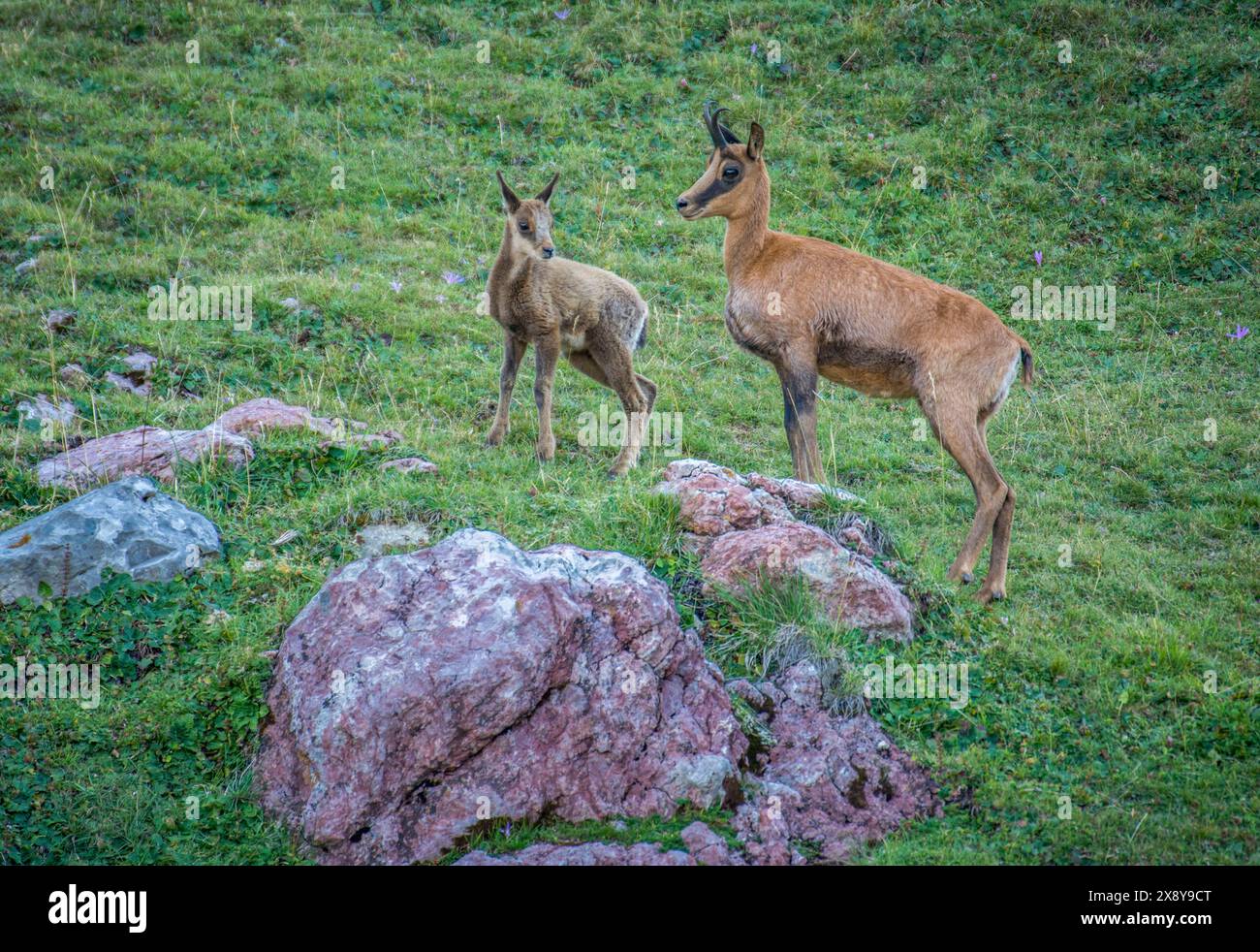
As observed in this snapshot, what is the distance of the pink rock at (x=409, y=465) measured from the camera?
9.28 metres

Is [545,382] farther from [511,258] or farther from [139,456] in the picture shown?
[139,456]

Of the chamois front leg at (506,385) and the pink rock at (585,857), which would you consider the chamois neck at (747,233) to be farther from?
the pink rock at (585,857)

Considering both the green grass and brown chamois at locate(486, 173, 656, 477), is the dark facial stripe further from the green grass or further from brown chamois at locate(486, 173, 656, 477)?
the green grass

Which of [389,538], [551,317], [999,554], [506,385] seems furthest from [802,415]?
[389,538]

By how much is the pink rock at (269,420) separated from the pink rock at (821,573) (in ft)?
13.0

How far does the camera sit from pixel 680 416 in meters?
11.6

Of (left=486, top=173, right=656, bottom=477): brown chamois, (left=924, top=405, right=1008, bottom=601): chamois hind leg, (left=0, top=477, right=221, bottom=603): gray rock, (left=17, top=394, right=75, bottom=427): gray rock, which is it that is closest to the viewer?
(left=0, top=477, right=221, bottom=603): gray rock

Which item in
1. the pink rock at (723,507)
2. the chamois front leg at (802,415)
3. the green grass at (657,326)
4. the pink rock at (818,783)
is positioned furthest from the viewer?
the chamois front leg at (802,415)

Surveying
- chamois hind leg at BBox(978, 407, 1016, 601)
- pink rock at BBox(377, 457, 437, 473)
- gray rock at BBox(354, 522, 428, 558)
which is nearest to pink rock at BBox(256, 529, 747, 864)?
gray rock at BBox(354, 522, 428, 558)

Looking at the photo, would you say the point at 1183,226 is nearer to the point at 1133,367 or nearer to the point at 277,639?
the point at 1133,367

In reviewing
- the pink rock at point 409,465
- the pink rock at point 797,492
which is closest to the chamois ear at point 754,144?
the pink rock at point 797,492

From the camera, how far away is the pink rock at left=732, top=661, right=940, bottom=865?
6.12 m

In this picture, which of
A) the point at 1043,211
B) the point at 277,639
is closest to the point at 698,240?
the point at 1043,211

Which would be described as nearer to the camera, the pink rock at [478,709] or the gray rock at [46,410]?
the pink rock at [478,709]
